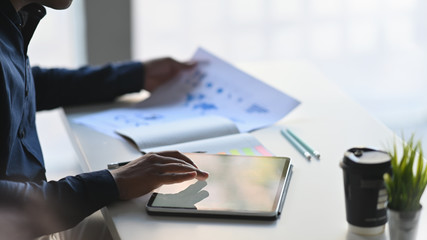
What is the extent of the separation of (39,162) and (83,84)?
1.18ft

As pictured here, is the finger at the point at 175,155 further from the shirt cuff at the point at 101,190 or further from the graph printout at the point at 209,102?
the graph printout at the point at 209,102

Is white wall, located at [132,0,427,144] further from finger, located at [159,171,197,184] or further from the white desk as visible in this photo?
finger, located at [159,171,197,184]

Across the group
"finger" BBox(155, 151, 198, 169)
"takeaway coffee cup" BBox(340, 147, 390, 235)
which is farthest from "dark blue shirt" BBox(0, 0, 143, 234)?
"takeaway coffee cup" BBox(340, 147, 390, 235)

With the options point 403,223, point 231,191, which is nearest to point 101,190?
point 231,191

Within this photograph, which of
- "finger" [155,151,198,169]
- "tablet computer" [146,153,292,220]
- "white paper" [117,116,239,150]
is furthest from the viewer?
"white paper" [117,116,239,150]

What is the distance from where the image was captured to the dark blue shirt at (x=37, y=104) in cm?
98

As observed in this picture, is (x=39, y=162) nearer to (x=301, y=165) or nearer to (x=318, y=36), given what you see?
(x=301, y=165)

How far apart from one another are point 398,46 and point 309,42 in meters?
0.36

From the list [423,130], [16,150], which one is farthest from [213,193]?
[423,130]

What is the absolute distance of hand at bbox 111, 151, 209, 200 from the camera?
100 cm

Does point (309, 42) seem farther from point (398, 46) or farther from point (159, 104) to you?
point (159, 104)

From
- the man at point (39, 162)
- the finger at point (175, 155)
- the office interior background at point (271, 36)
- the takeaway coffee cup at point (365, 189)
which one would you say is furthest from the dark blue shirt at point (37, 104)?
the office interior background at point (271, 36)

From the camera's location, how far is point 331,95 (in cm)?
153

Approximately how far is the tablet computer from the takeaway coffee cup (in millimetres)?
112
